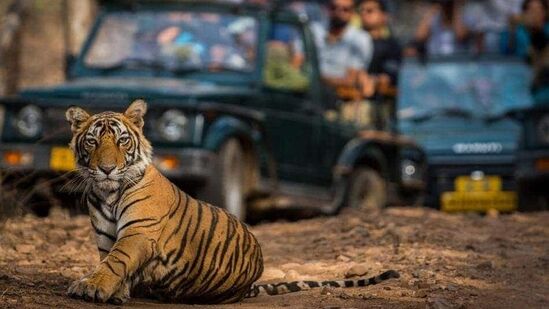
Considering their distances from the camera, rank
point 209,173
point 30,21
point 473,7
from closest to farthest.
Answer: point 209,173, point 30,21, point 473,7

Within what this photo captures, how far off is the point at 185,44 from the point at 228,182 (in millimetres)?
1638

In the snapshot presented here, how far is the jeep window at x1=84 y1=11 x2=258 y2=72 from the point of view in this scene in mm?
11859

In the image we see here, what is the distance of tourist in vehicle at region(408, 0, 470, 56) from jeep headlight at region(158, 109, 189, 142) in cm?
941

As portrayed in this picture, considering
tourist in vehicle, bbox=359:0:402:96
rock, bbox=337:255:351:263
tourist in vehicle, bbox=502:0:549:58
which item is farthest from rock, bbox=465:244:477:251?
tourist in vehicle, bbox=359:0:402:96

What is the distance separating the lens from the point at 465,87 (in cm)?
1798

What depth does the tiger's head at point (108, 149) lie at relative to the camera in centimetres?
630

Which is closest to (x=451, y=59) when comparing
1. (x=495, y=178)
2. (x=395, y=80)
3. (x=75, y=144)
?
(x=395, y=80)

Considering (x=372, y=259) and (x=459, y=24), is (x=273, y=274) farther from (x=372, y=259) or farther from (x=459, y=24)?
(x=459, y=24)

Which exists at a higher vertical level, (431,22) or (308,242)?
(431,22)

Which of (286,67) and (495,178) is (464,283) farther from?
(495,178)

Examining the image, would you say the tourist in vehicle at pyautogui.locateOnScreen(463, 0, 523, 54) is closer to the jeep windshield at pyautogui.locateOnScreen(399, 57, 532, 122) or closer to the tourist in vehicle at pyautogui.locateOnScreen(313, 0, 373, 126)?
the tourist in vehicle at pyautogui.locateOnScreen(313, 0, 373, 126)

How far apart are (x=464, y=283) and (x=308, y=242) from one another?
2.34 metres

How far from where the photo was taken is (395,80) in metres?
19.2

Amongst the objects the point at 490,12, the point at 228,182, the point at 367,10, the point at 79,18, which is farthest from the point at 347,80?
the point at 228,182
